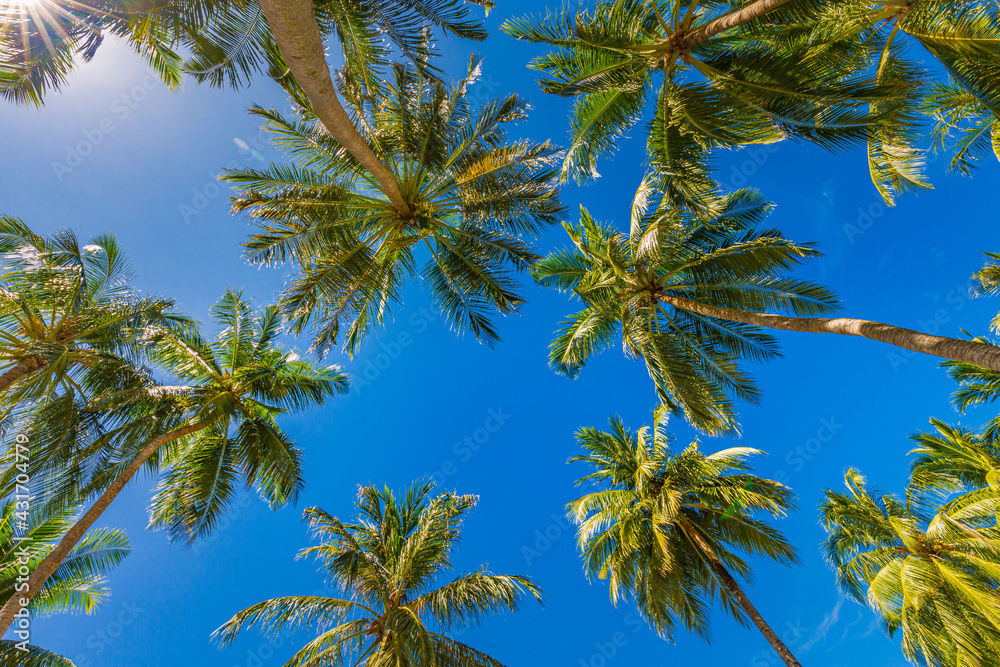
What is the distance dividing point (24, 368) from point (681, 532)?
15.6 m

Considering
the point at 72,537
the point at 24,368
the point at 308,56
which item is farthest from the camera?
the point at 24,368

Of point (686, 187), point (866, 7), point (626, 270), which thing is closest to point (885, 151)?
point (866, 7)

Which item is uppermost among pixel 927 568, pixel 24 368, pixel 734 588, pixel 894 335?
pixel 894 335

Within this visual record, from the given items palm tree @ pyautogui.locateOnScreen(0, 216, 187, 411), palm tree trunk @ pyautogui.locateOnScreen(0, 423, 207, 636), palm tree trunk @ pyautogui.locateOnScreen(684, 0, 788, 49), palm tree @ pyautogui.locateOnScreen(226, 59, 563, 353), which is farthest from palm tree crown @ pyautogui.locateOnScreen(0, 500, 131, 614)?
palm tree trunk @ pyautogui.locateOnScreen(684, 0, 788, 49)

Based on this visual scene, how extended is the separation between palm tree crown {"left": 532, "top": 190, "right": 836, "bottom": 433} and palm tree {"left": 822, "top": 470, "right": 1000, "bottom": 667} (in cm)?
580

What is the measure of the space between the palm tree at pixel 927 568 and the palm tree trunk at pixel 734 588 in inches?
116

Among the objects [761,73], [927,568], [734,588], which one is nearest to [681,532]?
[734,588]

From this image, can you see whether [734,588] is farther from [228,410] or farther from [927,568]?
[228,410]

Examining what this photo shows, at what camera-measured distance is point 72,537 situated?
6785 mm

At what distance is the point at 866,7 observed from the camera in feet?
21.0

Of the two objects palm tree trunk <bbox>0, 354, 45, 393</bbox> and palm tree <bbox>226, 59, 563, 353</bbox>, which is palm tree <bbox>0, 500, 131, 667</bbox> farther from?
palm tree <bbox>226, 59, 563, 353</bbox>

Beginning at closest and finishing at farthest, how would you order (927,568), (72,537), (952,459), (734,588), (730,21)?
(730,21) → (72,537) → (927,568) → (734,588) → (952,459)

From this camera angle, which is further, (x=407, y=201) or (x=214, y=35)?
(x=407, y=201)

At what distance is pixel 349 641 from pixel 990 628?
14.1 m
